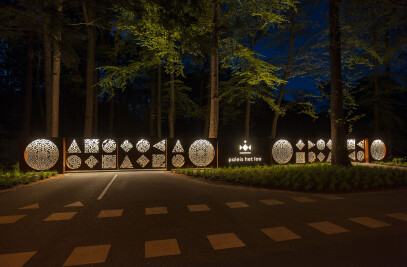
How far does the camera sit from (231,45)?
1355 cm

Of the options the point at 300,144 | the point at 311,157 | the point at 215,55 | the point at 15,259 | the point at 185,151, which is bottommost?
the point at 15,259

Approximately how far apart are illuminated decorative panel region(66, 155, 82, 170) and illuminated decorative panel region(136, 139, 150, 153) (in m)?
2.98

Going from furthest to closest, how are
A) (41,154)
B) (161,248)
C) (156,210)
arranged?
(41,154), (156,210), (161,248)

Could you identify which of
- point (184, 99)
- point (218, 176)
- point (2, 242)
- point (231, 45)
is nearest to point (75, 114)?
point (184, 99)

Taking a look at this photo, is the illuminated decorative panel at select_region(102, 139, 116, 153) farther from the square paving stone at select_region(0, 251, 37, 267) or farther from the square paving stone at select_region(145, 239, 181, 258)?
the square paving stone at select_region(145, 239, 181, 258)

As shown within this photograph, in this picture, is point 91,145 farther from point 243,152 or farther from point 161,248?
point 161,248

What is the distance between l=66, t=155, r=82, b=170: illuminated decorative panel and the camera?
11.9 metres

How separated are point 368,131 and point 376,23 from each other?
1843cm

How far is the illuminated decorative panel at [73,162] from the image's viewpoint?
11867mm

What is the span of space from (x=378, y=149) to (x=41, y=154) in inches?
805

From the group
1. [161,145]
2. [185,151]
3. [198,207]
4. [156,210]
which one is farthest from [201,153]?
[156,210]

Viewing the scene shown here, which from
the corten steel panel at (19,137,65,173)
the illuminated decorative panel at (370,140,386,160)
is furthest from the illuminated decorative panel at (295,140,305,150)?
the corten steel panel at (19,137,65,173)

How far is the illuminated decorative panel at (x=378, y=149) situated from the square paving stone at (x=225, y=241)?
16.3 m

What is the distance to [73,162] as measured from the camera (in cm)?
1190
